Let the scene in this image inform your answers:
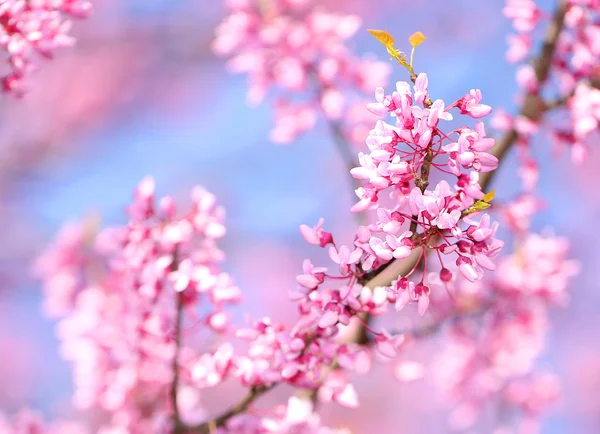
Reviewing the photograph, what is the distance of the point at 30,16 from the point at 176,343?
112cm

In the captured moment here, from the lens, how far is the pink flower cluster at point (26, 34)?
184cm

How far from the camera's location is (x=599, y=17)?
2.31 metres

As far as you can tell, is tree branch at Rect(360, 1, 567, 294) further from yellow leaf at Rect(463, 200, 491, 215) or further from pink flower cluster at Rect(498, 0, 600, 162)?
yellow leaf at Rect(463, 200, 491, 215)

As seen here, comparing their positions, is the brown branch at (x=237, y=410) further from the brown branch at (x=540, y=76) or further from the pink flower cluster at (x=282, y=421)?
the brown branch at (x=540, y=76)

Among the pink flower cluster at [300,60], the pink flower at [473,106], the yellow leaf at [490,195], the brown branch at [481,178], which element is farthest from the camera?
the pink flower cluster at [300,60]

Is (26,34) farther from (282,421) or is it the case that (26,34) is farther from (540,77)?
(540,77)

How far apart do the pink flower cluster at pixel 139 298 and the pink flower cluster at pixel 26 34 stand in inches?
19.6

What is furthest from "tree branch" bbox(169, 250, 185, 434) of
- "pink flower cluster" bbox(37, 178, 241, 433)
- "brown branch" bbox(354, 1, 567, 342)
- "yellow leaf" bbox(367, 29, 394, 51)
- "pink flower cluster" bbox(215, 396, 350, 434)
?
"brown branch" bbox(354, 1, 567, 342)

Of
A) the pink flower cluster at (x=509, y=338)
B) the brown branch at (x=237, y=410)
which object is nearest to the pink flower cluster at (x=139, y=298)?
the brown branch at (x=237, y=410)

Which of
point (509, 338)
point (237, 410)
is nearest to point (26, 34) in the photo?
point (237, 410)

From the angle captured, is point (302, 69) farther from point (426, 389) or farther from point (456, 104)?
point (426, 389)

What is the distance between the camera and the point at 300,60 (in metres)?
2.99

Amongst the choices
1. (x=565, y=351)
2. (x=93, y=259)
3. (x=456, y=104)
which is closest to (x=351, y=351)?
(x=456, y=104)

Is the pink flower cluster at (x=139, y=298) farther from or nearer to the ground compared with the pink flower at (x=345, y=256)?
nearer to the ground
